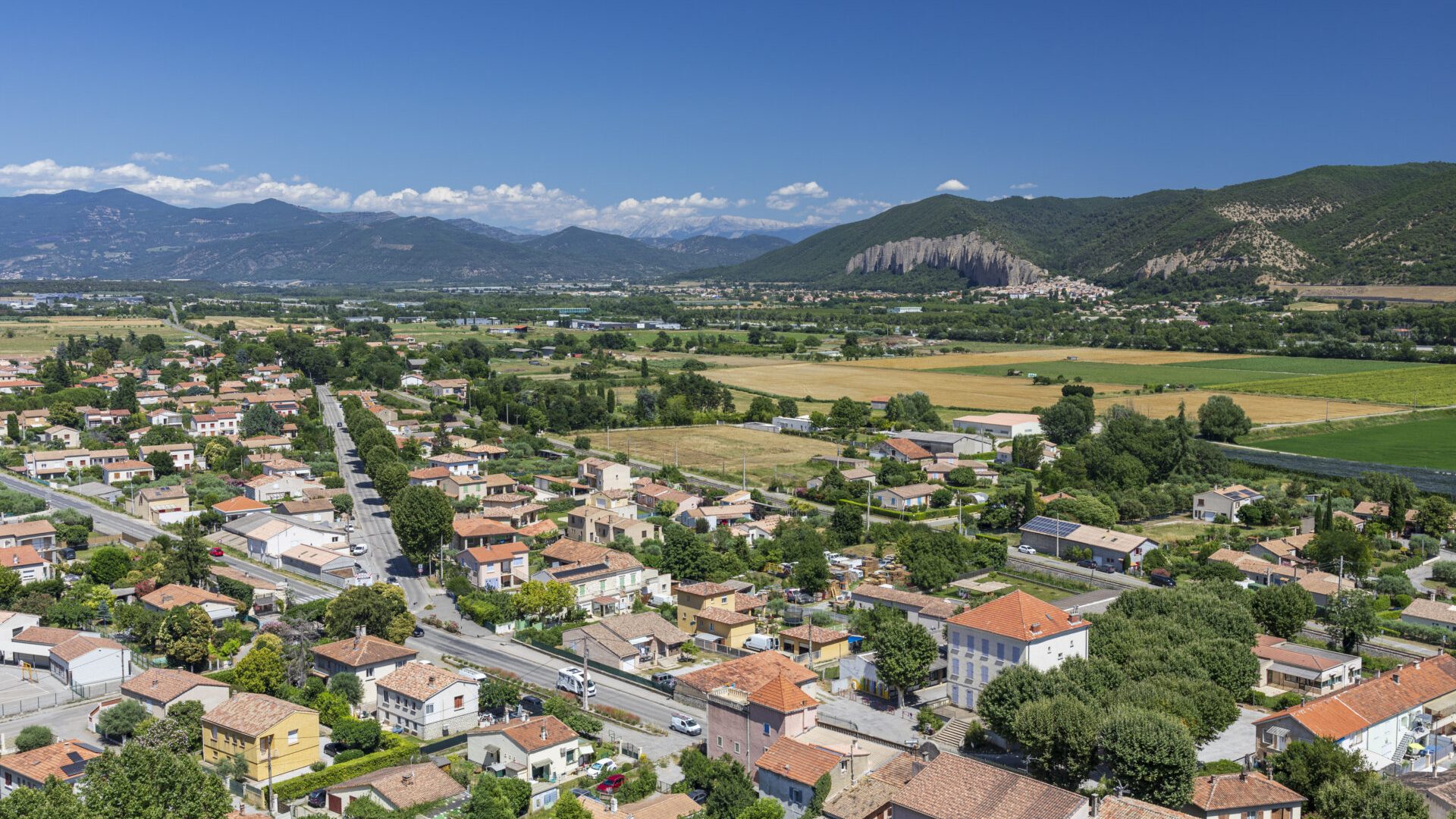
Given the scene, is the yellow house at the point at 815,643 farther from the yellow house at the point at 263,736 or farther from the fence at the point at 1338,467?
the fence at the point at 1338,467

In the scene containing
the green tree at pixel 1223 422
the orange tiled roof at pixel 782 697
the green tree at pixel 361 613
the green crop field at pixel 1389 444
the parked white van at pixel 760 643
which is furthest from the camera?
the green tree at pixel 1223 422

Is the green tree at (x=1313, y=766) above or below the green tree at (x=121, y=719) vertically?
above

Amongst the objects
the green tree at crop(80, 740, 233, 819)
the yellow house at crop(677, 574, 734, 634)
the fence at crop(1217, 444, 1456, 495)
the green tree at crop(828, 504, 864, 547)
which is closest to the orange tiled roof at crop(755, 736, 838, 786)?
the green tree at crop(80, 740, 233, 819)

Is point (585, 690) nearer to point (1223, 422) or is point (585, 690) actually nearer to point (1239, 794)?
point (1239, 794)

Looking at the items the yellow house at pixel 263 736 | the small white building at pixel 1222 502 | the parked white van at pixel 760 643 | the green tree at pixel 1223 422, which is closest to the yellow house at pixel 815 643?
the parked white van at pixel 760 643

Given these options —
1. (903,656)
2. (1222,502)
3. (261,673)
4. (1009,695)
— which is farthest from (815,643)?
(1222,502)

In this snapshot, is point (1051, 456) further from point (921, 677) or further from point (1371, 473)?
point (921, 677)

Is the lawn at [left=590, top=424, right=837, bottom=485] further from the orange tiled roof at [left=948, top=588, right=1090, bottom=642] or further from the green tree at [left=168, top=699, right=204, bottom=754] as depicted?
the green tree at [left=168, top=699, right=204, bottom=754]

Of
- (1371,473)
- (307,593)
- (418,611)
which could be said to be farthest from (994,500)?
(307,593)
